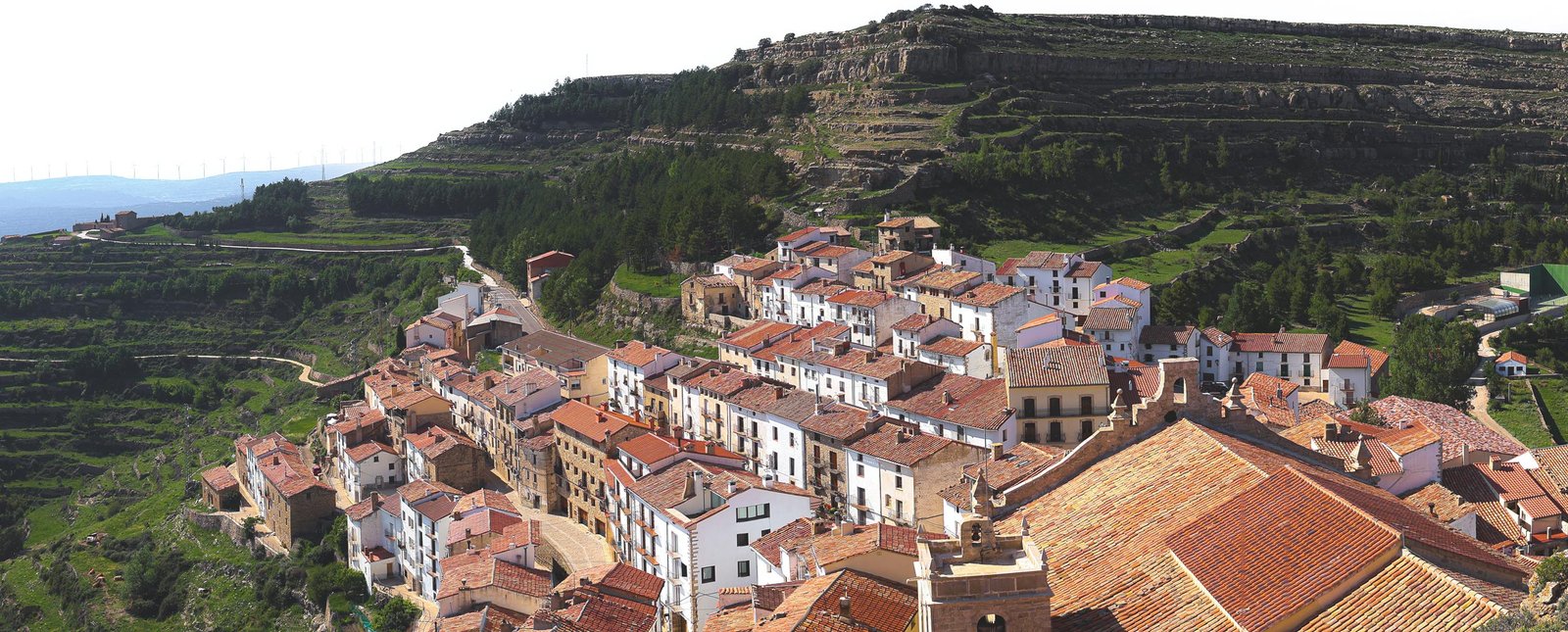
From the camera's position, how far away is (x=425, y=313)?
8562cm

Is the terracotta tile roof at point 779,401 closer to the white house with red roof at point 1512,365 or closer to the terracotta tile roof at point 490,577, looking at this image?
the terracotta tile roof at point 490,577

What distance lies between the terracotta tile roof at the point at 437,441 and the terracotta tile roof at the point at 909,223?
25.1 m

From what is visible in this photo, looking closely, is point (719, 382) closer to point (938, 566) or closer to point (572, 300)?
point (572, 300)

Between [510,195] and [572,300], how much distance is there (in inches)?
1481

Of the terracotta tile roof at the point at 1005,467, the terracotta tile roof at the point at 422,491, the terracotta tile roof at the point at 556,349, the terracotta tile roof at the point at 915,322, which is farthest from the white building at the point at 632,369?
the terracotta tile roof at the point at 1005,467

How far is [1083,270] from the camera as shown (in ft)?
205

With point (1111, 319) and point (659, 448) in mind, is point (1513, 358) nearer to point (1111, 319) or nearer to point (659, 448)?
point (1111, 319)

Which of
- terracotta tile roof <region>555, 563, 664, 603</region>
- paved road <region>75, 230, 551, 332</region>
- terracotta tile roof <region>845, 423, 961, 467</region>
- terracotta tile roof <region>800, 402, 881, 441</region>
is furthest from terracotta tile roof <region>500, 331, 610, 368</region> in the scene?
terracotta tile roof <region>555, 563, 664, 603</region>

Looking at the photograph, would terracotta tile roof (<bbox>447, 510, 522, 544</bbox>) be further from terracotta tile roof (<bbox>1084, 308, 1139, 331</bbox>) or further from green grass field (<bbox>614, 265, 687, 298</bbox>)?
green grass field (<bbox>614, 265, 687, 298</bbox>)

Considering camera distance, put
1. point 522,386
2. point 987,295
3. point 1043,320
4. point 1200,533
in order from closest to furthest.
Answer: point 1200,533, point 1043,320, point 987,295, point 522,386

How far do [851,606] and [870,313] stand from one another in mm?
36511

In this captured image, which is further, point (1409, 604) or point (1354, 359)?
point (1354, 359)

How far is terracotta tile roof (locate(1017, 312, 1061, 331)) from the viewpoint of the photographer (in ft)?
168

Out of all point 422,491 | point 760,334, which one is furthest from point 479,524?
point 760,334
